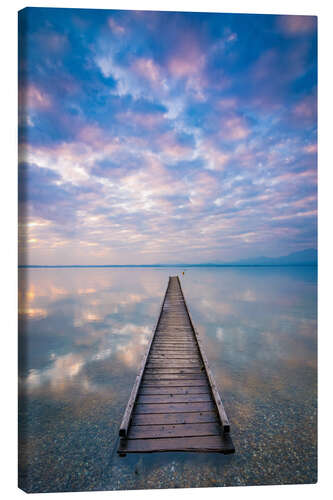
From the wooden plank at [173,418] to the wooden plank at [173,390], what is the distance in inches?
15.6

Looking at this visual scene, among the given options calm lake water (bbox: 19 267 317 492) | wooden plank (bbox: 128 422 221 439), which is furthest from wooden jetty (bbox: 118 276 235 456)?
calm lake water (bbox: 19 267 317 492)

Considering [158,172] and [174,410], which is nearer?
[174,410]

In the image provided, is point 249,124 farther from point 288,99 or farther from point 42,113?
point 42,113

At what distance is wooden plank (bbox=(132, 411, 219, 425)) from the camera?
8.27 ft

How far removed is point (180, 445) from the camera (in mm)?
2242

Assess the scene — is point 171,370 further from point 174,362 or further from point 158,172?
point 158,172

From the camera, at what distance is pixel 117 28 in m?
2.70

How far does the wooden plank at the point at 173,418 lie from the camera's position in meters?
2.52

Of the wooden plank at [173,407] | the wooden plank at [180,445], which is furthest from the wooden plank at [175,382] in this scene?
the wooden plank at [180,445]

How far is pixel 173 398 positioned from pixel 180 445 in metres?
0.68

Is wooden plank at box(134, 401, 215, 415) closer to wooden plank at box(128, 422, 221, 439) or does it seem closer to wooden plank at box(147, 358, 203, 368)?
wooden plank at box(128, 422, 221, 439)

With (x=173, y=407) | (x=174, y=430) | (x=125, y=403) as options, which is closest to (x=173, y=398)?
(x=173, y=407)
